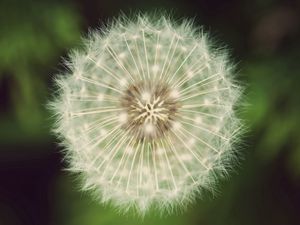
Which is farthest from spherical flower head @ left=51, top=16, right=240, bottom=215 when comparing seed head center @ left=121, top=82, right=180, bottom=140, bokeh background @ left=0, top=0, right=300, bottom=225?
bokeh background @ left=0, top=0, right=300, bottom=225

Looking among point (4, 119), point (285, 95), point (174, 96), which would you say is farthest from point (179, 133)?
point (4, 119)

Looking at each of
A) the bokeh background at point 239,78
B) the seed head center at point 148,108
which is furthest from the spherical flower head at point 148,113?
the bokeh background at point 239,78

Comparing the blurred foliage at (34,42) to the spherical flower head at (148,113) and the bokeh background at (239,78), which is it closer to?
the bokeh background at (239,78)

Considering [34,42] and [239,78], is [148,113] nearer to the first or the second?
[239,78]

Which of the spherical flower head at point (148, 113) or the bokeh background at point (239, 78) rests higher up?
the bokeh background at point (239, 78)

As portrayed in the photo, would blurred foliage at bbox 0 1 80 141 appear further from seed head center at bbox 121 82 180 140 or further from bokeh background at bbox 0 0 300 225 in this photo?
seed head center at bbox 121 82 180 140

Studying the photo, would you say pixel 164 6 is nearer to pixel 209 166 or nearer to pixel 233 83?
pixel 233 83
